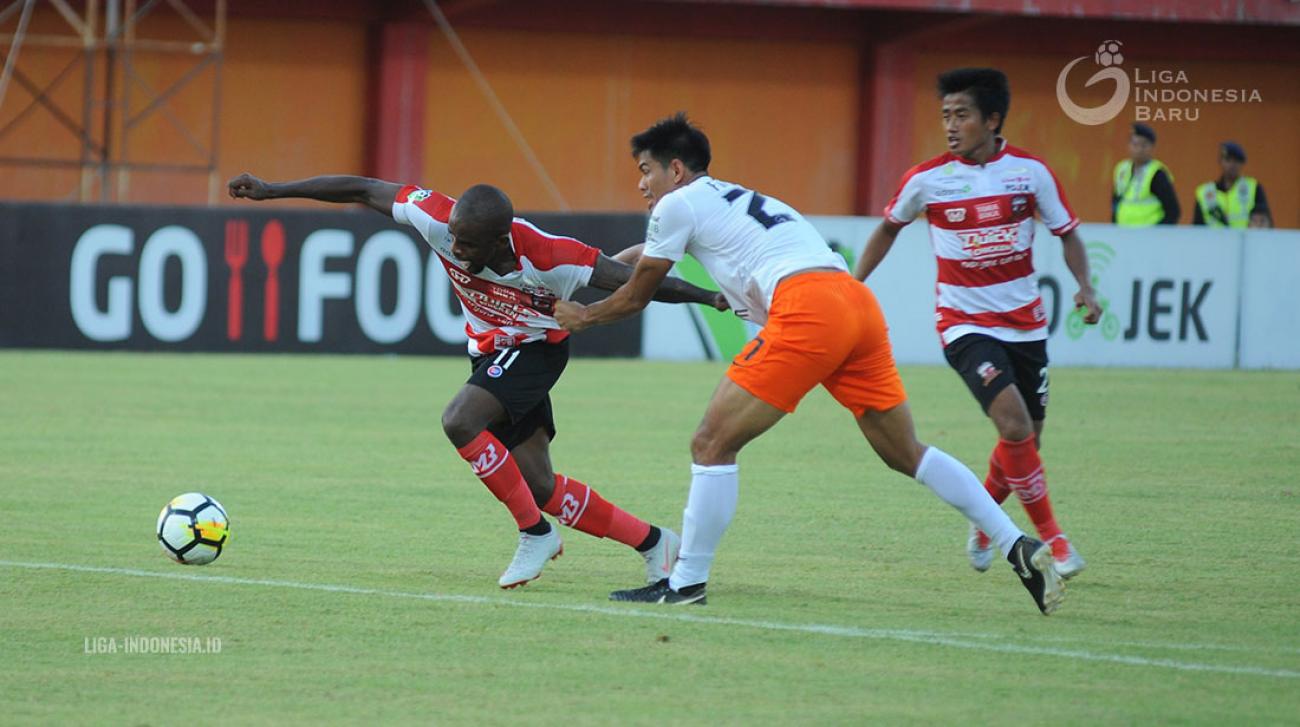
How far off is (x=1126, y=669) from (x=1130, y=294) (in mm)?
14563

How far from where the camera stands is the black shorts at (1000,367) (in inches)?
324

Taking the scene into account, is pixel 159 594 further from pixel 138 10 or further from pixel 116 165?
pixel 138 10

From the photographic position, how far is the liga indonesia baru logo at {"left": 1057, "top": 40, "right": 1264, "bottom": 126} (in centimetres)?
2969

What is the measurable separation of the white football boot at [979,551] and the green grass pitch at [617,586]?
79 mm

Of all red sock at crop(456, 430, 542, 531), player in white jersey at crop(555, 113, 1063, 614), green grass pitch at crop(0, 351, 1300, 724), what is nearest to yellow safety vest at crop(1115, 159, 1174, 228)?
green grass pitch at crop(0, 351, 1300, 724)

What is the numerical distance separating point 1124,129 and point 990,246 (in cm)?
2246

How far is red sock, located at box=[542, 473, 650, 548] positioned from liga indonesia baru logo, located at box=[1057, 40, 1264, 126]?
915 inches

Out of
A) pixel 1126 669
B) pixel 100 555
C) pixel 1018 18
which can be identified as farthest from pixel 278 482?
pixel 1018 18

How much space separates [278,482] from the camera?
10594 millimetres

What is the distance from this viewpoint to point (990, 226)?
838cm

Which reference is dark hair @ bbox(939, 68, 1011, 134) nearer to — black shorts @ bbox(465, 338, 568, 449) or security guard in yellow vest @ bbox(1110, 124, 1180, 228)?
black shorts @ bbox(465, 338, 568, 449)

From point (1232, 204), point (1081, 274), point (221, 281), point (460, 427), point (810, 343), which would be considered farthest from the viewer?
point (1232, 204)

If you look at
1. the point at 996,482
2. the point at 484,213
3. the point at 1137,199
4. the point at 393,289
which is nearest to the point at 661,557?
the point at 484,213

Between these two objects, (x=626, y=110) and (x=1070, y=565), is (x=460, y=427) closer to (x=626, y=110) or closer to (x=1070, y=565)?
(x=1070, y=565)
